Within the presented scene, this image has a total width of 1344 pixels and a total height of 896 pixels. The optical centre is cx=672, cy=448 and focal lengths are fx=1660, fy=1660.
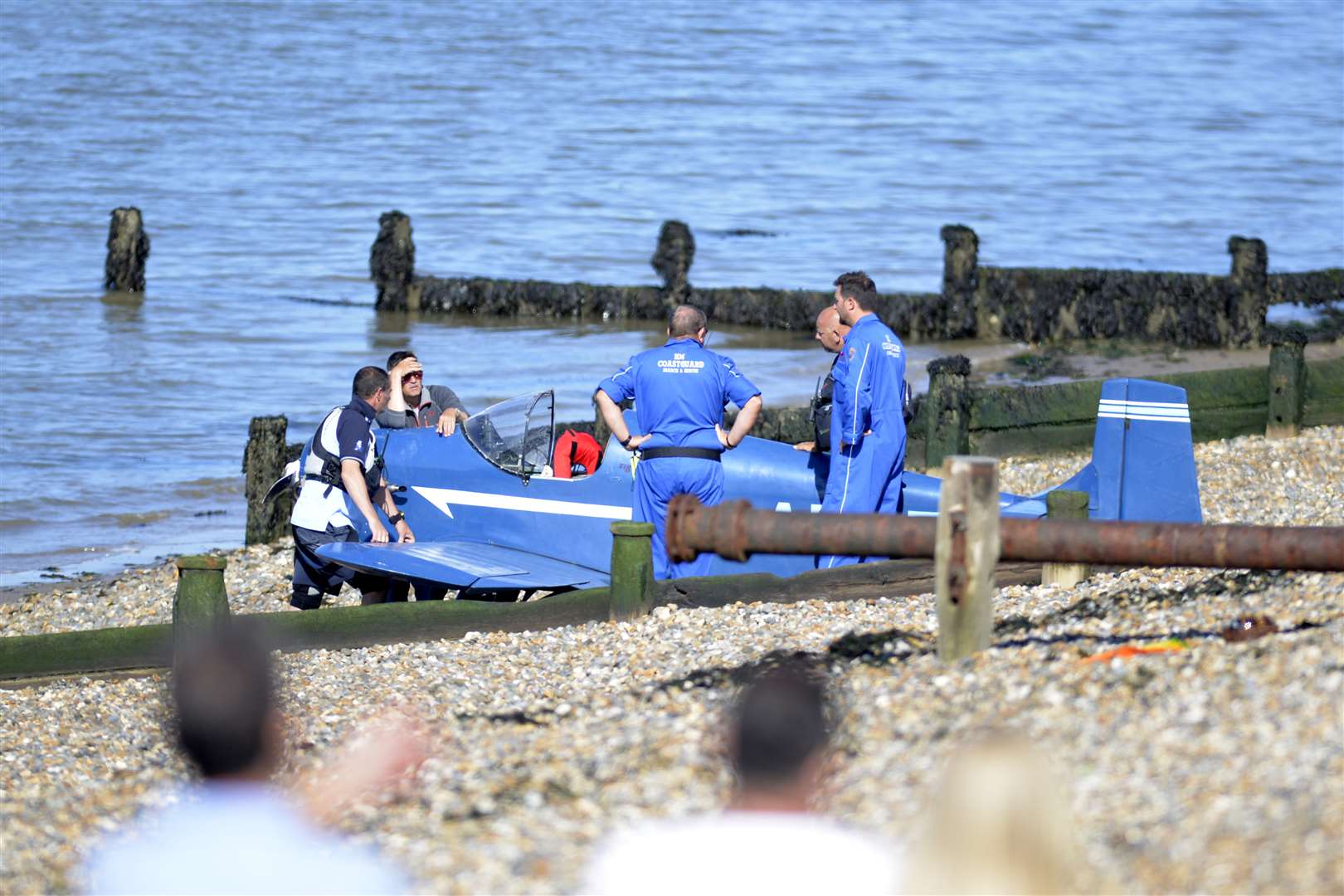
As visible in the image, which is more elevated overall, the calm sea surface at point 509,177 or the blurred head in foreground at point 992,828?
the calm sea surface at point 509,177

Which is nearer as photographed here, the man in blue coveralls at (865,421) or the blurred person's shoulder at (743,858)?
the blurred person's shoulder at (743,858)

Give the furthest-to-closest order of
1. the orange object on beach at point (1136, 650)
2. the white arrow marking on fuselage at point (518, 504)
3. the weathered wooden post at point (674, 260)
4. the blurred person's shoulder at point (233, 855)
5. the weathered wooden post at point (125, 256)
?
the weathered wooden post at point (125, 256), the weathered wooden post at point (674, 260), the white arrow marking on fuselage at point (518, 504), the orange object on beach at point (1136, 650), the blurred person's shoulder at point (233, 855)

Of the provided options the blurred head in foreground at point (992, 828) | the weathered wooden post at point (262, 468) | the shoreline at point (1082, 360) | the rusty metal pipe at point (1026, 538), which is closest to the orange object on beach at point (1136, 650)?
the rusty metal pipe at point (1026, 538)

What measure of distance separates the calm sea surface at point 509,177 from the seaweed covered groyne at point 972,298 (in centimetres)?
41

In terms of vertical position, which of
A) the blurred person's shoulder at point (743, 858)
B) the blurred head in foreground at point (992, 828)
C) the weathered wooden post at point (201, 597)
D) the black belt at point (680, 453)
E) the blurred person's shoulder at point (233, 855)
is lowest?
the blurred person's shoulder at point (233, 855)

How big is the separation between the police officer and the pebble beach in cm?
140

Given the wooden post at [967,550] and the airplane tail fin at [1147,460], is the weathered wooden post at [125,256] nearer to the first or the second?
the airplane tail fin at [1147,460]

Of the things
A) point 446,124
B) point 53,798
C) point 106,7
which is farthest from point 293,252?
point 106,7

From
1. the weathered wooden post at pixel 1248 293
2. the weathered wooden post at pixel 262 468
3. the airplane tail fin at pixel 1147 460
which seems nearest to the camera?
the airplane tail fin at pixel 1147 460

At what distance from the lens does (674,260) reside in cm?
2292

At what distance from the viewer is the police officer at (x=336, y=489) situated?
8.94 metres

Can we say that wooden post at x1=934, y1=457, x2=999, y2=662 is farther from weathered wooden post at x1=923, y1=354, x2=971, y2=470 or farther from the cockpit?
weathered wooden post at x1=923, y1=354, x2=971, y2=470

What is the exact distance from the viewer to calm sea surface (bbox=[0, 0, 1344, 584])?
19406 millimetres

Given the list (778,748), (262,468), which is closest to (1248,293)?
(262,468)
